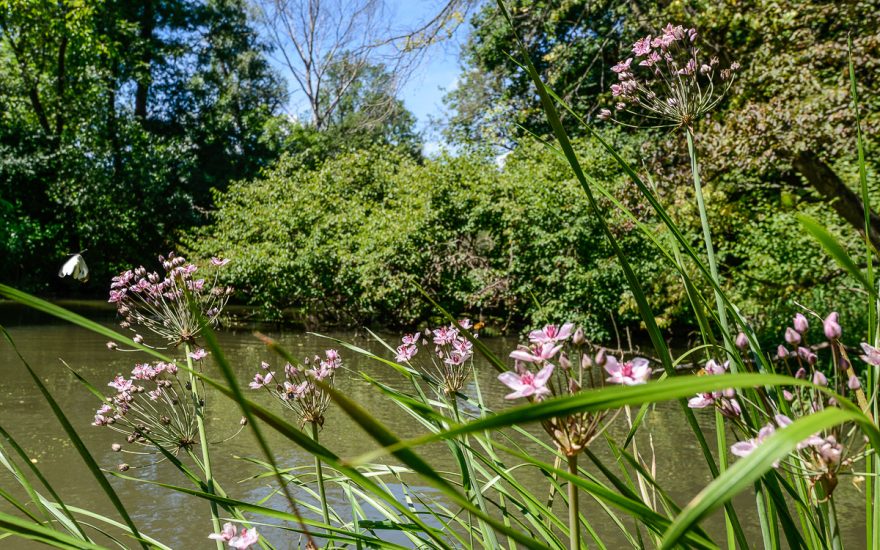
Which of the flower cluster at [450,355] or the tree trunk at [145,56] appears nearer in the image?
the flower cluster at [450,355]

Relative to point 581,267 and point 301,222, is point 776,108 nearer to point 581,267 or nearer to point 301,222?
point 581,267

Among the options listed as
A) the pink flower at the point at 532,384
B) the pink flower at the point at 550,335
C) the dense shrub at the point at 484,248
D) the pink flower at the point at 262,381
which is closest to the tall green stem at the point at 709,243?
the pink flower at the point at 550,335

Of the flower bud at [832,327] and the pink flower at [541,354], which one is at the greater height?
the pink flower at [541,354]

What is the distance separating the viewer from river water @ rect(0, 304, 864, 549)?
138 inches

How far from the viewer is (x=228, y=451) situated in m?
4.73

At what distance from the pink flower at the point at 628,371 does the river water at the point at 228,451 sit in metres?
0.83

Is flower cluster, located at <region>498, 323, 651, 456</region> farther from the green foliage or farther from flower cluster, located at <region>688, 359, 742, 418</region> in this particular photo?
the green foliage

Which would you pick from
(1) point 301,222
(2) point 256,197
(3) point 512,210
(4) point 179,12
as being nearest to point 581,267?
(3) point 512,210

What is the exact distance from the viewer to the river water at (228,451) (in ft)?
11.5

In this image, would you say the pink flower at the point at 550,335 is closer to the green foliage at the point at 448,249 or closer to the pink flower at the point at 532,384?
the pink flower at the point at 532,384

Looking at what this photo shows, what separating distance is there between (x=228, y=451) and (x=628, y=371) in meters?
4.46

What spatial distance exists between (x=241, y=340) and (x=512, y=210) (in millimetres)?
5188

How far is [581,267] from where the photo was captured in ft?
38.1

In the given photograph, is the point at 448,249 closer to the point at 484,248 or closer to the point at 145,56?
the point at 484,248
